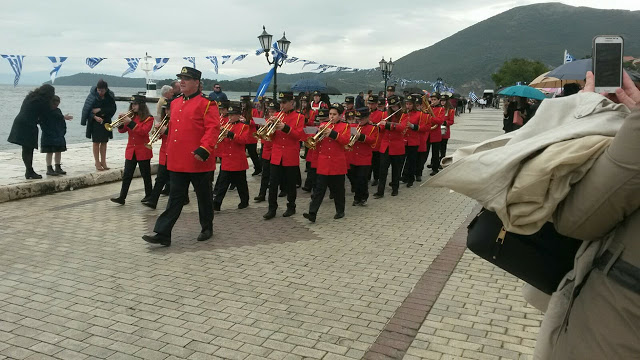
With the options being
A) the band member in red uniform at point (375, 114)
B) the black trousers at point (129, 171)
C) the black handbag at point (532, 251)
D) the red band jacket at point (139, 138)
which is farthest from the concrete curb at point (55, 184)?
the black handbag at point (532, 251)

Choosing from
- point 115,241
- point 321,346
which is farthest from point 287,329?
point 115,241

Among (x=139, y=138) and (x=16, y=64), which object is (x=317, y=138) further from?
(x=16, y=64)

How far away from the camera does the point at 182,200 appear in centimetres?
680

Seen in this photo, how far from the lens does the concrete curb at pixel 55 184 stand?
909 centimetres

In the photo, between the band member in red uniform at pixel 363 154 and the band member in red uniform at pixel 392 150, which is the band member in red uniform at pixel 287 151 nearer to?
the band member in red uniform at pixel 363 154

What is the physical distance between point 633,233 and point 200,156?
5.39 meters

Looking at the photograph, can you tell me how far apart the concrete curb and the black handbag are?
356 inches

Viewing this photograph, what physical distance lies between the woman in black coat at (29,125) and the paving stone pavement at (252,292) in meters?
2.03

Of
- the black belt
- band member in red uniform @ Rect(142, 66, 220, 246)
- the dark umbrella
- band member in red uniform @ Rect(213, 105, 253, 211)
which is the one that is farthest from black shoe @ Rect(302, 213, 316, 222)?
the dark umbrella

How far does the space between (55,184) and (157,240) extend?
14.7ft

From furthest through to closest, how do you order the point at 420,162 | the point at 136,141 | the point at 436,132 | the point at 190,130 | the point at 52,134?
the point at 436,132 < the point at 420,162 < the point at 52,134 < the point at 136,141 < the point at 190,130

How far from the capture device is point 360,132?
9.04m

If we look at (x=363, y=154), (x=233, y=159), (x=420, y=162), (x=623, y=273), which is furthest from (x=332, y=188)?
(x=623, y=273)

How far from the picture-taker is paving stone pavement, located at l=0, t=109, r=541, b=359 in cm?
408
